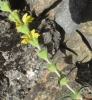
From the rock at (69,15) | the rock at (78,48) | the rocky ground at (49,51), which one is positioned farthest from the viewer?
the rock at (78,48)

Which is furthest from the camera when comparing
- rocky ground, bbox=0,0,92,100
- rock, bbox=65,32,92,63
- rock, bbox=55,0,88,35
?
rock, bbox=65,32,92,63

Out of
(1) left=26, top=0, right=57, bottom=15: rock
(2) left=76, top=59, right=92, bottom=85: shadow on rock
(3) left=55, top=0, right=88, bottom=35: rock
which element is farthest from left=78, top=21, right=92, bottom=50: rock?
(1) left=26, top=0, right=57, bottom=15: rock

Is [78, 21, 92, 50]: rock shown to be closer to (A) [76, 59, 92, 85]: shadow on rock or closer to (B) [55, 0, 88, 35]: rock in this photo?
(B) [55, 0, 88, 35]: rock

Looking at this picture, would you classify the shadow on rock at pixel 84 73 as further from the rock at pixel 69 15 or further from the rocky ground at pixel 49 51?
the rock at pixel 69 15

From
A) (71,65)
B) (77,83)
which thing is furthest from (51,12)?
(77,83)

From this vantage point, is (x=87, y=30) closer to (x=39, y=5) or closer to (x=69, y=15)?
(x=69, y=15)

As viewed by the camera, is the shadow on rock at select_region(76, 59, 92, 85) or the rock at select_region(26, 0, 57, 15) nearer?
the shadow on rock at select_region(76, 59, 92, 85)

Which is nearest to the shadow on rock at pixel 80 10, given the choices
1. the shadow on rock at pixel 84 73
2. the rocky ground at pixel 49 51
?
the rocky ground at pixel 49 51

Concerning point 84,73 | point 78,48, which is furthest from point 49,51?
point 84,73

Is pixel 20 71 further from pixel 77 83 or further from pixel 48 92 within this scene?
pixel 77 83
